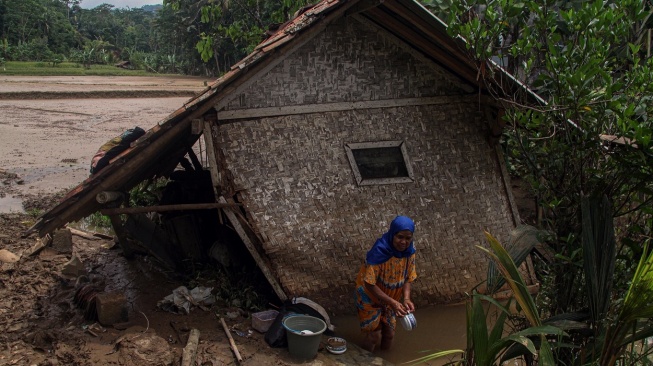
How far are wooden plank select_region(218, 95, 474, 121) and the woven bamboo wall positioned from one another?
0.05 meters

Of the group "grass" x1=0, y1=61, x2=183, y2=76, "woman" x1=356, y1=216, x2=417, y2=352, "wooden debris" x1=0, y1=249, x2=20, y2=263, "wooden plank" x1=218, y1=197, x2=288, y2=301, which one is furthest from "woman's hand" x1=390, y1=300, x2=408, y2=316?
"grass" x1=0, y1=61, x2=183, y2=76

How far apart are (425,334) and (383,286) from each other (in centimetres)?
109

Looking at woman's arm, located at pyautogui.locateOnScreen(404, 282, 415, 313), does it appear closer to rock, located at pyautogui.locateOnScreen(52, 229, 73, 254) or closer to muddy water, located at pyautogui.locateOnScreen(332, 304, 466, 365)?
muddy water, located at pyautogui.locateOnScreen(332, 304, 466, 365)

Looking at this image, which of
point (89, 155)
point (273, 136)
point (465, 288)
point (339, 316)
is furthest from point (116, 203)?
point (89, 155)

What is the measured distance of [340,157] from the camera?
18.9 feet

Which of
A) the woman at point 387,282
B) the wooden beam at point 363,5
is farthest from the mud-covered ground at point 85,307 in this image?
the wooden beam at point 363,5

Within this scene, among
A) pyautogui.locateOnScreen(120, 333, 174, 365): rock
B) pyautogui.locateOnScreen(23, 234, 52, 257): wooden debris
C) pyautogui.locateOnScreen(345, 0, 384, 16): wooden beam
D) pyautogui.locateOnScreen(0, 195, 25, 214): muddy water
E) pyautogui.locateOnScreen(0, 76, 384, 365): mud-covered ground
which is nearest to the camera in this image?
pyautogui.locateOnScreen(120, 333, 174, 365): rock

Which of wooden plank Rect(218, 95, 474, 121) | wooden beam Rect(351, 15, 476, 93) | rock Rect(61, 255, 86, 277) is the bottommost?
rock Rect(61, 255, 86, 277)

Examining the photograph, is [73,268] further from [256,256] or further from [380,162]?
[380,162]

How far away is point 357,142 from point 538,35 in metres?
2.16

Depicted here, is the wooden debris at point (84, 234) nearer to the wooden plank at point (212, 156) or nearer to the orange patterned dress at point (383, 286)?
the wooden plank at point (212, 156)

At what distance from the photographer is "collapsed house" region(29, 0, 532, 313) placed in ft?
17.0

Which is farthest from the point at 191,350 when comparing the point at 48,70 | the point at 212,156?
the point at 48,70

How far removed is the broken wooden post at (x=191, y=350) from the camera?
4387 millimetres
